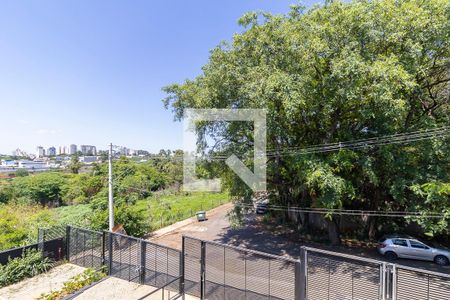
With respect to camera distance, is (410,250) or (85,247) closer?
(85,247)

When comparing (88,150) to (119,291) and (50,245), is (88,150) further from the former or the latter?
(119,291)

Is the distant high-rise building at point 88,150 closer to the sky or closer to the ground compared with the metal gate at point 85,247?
closer to the sky

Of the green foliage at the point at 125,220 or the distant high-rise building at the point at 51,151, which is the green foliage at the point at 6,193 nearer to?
the green foliage at the point at 125,220

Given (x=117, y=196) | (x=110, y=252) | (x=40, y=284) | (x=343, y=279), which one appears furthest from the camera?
(x=117, y=196)

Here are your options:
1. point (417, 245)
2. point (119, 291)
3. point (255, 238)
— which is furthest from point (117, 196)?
point (417, 245)

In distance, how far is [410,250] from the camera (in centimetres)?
1052

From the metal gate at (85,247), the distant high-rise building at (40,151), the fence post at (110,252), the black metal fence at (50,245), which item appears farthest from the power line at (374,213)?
the distant high-rise building at (40,151)

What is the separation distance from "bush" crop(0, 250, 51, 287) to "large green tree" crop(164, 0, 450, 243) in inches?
303

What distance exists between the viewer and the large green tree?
815 centimetres

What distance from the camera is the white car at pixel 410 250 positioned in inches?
398

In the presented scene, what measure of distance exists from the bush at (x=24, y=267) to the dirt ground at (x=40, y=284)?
0.21 metres

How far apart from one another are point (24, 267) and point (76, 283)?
2.52 m

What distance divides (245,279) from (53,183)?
3545 centimetres

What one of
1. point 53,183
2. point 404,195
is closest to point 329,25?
point 404,195
